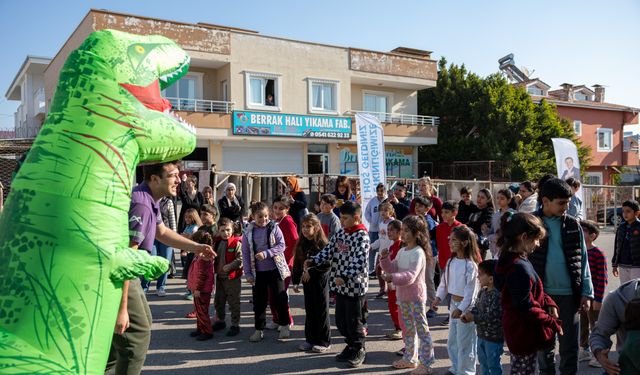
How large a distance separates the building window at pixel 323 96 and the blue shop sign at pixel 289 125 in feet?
1.81

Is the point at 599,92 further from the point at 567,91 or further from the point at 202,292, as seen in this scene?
the point at 202,292

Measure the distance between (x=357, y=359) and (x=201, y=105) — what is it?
17554 mm

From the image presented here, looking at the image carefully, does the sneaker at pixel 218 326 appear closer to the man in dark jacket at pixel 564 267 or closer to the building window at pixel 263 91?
the man in dark jacket at pixel 564 267

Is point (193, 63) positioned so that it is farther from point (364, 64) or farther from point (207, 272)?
point (207, 272)

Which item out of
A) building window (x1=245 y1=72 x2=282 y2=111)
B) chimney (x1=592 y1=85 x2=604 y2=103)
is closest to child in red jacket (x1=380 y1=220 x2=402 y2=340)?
building window (x1=245 y1=72 x2=282 y2=111)

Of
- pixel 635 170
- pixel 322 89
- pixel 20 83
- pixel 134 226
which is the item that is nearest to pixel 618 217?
pixel 322 89

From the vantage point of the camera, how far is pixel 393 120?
2541cm

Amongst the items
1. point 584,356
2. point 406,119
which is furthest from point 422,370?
point 406,119

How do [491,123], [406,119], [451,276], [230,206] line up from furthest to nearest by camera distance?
[406,119] < [491,123] < [230,206] < [451,276]

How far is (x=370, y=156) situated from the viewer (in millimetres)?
10719

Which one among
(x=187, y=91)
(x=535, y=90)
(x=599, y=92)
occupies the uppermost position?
(x=599, y=92)

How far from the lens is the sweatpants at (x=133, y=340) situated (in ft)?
10.3

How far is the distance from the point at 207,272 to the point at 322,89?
57.7 ft

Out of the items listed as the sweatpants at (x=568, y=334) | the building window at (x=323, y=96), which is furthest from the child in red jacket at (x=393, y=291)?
the building window at (x=323, y=96)
